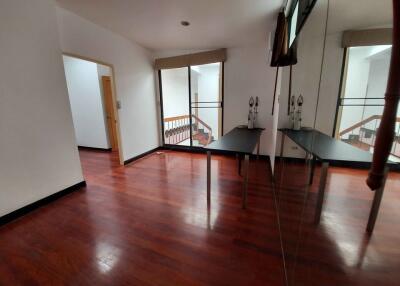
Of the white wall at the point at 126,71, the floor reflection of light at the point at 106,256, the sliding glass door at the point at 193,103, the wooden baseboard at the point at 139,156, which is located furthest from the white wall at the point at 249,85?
the floor reflection of light at the point at 106,256

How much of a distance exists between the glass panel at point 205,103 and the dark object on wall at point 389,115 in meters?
3.85

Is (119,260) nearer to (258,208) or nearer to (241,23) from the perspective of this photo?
(258,208)

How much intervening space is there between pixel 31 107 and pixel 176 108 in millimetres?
4244

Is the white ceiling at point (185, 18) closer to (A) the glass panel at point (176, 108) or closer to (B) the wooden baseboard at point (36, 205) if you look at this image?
(A) the glass panel at point (176, 108)

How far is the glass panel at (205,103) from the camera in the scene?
4434mm

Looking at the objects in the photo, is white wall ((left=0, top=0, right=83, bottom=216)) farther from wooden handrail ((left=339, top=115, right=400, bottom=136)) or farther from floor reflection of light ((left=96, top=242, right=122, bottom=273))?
wooden handrail ((left=339, top=115, right=400, bottom=136))

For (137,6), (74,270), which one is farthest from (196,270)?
(137,6)

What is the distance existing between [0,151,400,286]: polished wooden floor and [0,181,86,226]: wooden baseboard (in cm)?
8

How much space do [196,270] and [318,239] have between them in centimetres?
98

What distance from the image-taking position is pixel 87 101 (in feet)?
15.0

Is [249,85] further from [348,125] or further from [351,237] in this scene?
[351,237]

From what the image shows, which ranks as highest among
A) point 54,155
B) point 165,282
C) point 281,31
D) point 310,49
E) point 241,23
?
point 241,23

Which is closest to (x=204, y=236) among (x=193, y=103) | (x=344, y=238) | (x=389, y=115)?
(x=344, y=238)

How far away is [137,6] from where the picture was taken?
7.57 ft
